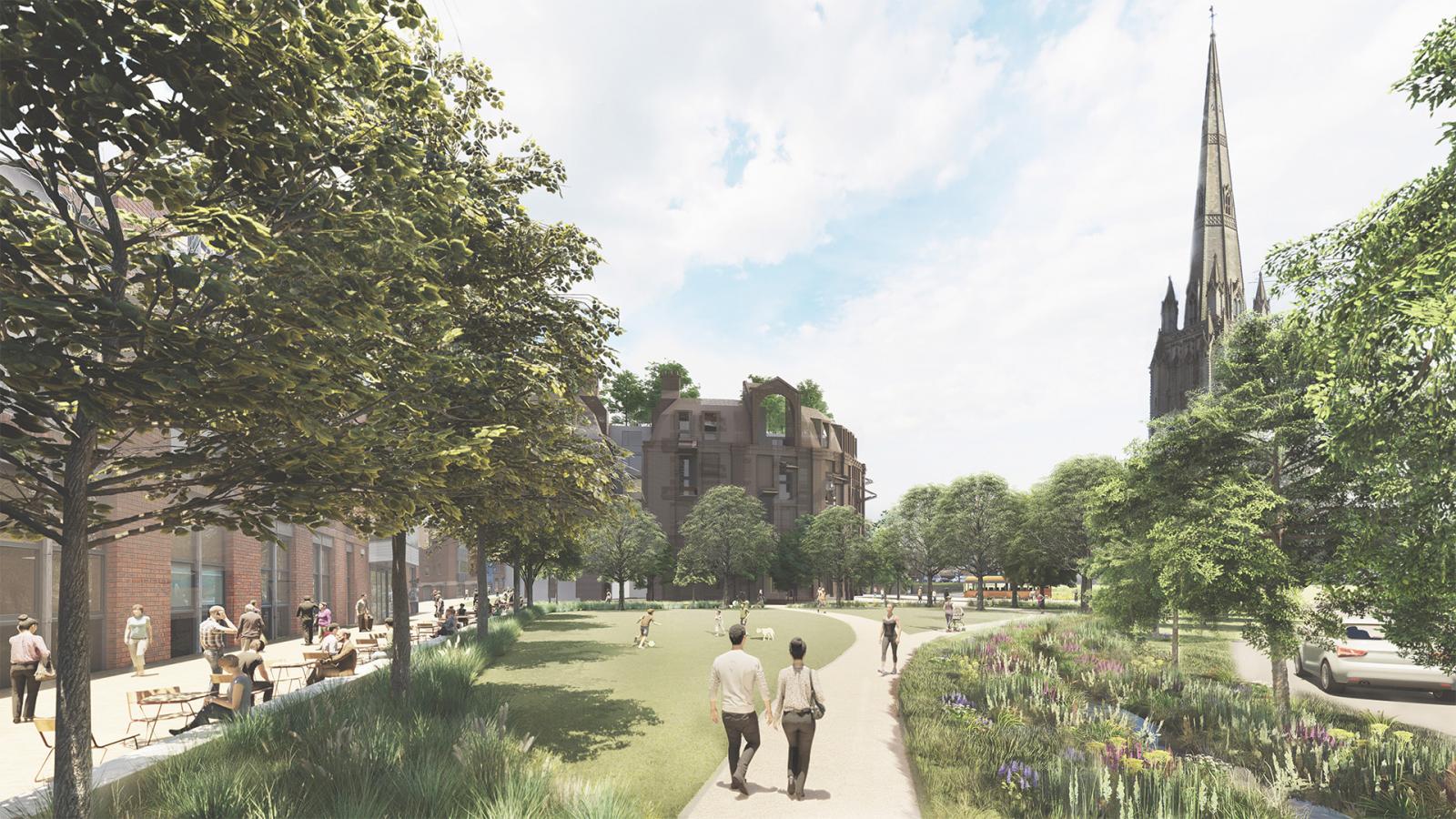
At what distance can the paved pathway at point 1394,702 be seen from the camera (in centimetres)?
1512

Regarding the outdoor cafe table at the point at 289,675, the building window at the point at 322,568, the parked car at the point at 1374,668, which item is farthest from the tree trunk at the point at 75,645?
the building window at the point at 322,568

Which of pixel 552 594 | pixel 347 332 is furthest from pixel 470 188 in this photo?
pixel 552 594

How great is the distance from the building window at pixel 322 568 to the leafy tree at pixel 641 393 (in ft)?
177

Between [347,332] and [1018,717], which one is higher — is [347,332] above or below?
above

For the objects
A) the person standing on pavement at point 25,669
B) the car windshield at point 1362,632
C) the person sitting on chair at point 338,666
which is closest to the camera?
the person standing on pavement at point 25,669

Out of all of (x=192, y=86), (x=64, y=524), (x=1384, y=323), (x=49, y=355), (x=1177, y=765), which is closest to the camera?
(x=49, y=355)

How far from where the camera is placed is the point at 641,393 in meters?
91.2

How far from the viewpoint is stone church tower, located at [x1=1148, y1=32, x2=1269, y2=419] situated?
84438 millimetres

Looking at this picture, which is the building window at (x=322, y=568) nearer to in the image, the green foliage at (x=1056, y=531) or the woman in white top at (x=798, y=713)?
the woman in white top at (x=798, y=713)

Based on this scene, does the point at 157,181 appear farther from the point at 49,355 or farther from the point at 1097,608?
the point at 1097,608

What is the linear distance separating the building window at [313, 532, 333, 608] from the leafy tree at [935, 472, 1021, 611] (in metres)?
41.1

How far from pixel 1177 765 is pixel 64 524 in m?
11.2

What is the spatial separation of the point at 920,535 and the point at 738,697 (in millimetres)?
56764

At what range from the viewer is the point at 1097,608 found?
21.2 metres
